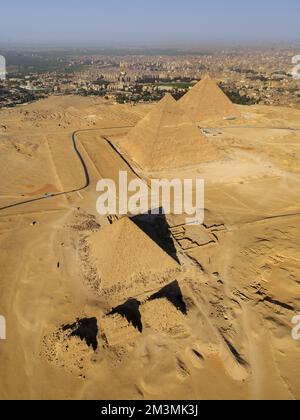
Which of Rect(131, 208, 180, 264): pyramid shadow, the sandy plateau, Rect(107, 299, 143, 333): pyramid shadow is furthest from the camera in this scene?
Rect(131, 208, 180, 264): pyramid shadow

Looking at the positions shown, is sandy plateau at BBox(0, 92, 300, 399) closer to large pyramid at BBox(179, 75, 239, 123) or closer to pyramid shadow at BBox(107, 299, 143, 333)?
pyramid shadow at BBox(107, 299, 143, 333)

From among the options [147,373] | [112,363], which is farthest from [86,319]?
[147,373]

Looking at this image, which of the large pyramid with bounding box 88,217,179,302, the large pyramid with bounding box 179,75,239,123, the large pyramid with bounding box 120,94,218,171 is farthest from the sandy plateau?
the large pyramid with bounding box 179,75,239,123

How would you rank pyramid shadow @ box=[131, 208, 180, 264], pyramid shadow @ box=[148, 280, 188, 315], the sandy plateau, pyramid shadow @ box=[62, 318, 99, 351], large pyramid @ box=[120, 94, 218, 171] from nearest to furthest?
the sandy plateau, pyramid shadow @ box=[62, 318, 99, 351], pyramid shadow @ box=[148, 280, 188, 315], pyramid shadow @ box=[131, 208, 180, 264], large pyramid @ box=[120, 94, 218, 171]

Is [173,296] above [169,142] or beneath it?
beneath

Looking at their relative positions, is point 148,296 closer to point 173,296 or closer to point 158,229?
point 173,296

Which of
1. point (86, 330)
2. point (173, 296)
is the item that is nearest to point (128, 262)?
point (173, 296)

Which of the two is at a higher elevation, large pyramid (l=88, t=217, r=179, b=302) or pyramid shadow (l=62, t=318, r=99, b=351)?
large pyramid (l=88, t=217, r=179, b=302)
